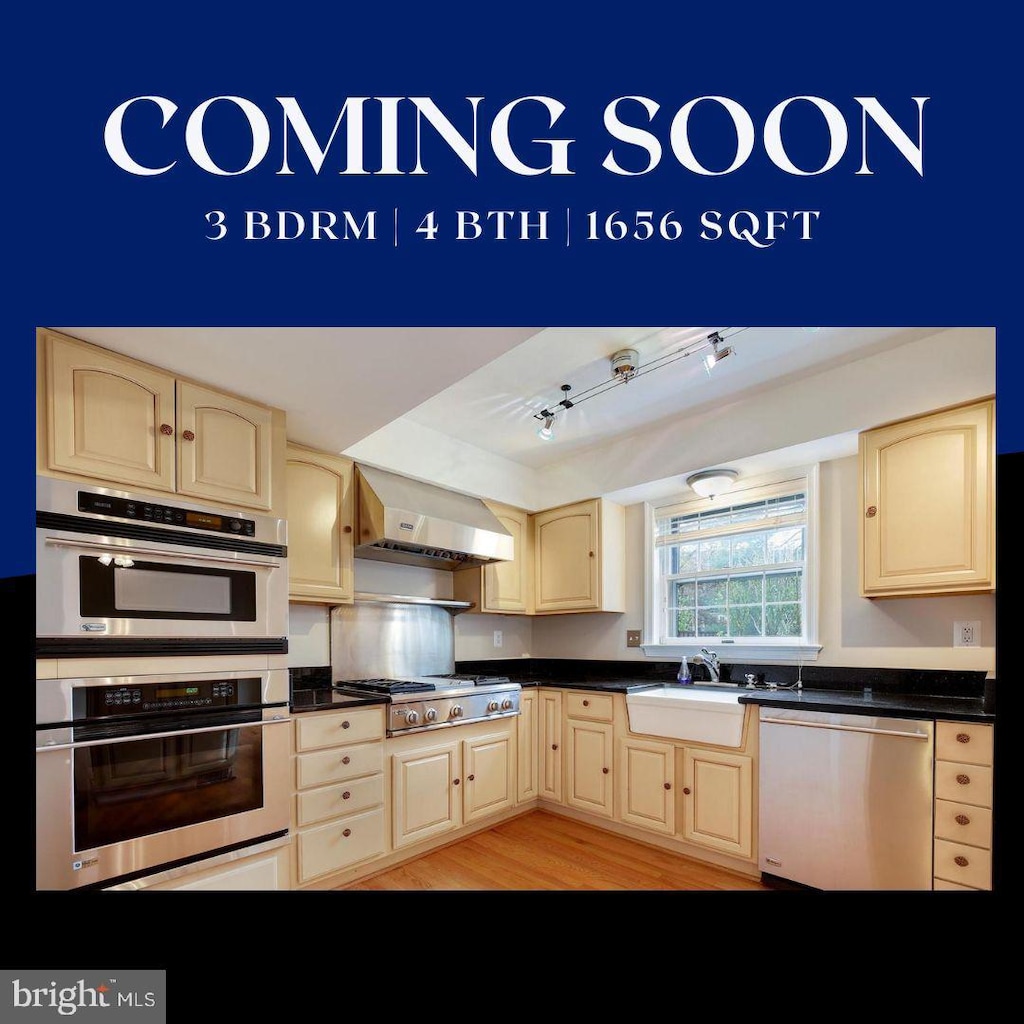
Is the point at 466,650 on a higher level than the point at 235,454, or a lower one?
lower

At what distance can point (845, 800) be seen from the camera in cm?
198

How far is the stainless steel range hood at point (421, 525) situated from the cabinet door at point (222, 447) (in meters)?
0.68

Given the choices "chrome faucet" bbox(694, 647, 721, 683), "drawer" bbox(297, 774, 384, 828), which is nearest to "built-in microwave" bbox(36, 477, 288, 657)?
"drawer" bbox(297, 774, 384, 828)

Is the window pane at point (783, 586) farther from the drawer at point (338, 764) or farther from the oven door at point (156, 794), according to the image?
the oven door at point (156, 794)

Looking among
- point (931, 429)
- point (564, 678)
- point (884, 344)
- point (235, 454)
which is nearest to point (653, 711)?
point (564, 678)

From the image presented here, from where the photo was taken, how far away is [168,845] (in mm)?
1561

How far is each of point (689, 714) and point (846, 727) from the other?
2.05ft

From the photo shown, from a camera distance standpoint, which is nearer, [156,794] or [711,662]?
[156,794]

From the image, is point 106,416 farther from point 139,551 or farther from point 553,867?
→ point 553,867

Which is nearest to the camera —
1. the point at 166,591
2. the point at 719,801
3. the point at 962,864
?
the point at 166,591

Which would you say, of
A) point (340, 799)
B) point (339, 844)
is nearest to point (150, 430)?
point (340, 799)

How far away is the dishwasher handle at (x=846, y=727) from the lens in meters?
1.86
